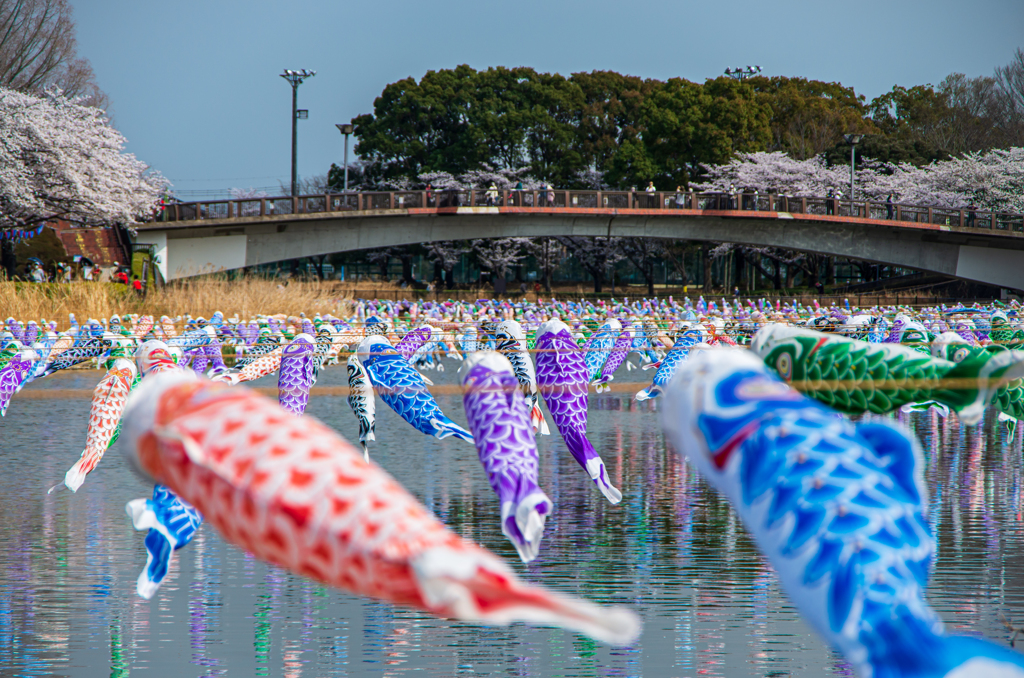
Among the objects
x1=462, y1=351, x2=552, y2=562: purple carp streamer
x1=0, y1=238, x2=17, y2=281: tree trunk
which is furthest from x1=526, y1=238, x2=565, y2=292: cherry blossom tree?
x1=462, y1=351, x2=552, y2=562: purple carp streamer

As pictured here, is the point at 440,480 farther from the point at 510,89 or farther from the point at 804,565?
the point at 510,89

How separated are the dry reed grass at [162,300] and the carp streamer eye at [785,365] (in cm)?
2141

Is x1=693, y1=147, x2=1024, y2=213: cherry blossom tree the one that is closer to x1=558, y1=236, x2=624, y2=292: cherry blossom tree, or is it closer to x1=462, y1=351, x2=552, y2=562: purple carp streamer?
x1=558, y1=236, x2=624, y2=292: cherry blossom tree

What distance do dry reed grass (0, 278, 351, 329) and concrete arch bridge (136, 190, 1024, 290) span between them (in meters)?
7.26

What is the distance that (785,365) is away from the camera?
2.32 meters

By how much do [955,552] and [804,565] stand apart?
6.30 m

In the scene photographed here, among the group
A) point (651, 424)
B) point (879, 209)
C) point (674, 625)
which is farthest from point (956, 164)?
point (674, 625)

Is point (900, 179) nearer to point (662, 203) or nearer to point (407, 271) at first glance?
point (662, 203)

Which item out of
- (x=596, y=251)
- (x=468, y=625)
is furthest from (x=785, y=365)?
(x=596, y=251)

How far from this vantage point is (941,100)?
63.5 metres

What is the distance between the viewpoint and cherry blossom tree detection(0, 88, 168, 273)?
30.6 meters

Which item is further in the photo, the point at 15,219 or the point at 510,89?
the point at 510,89

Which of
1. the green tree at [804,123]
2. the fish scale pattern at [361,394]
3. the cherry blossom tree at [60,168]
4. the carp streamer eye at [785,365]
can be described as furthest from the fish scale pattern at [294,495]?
the green tree at [804,123]

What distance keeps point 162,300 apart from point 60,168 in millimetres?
8769
